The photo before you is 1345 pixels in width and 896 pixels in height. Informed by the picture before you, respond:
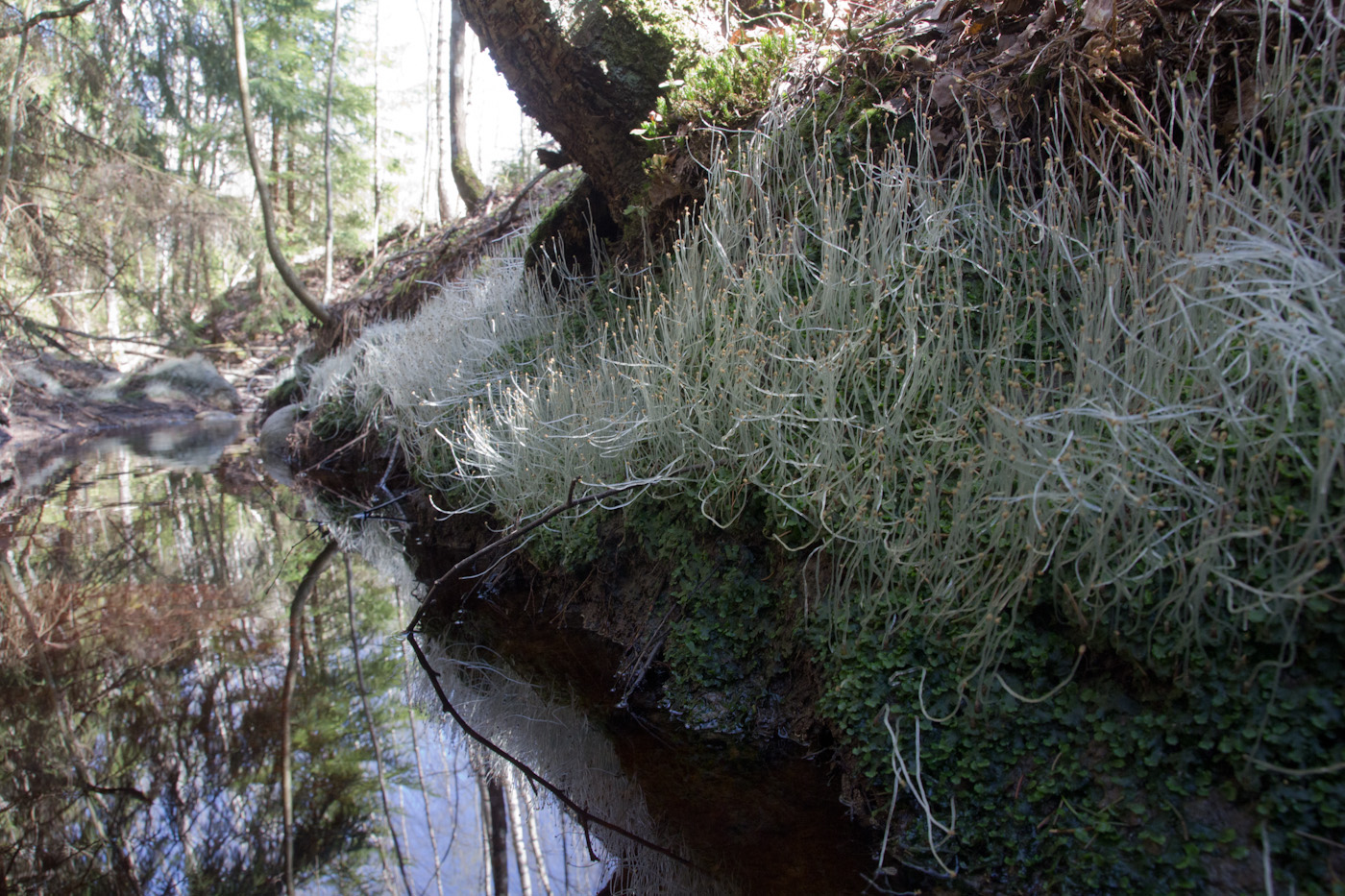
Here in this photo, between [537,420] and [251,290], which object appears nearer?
[537,420]

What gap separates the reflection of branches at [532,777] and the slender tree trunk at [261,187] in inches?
332

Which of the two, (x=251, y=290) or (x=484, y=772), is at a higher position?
(x=251, y=290)

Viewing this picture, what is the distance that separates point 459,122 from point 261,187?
3141 mm

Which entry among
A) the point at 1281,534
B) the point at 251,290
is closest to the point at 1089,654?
the point at 1281,534

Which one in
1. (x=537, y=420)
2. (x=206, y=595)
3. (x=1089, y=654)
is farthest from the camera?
(x=206, y=595)

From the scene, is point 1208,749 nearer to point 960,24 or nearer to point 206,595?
point 960,24

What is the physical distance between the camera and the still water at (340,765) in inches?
93.7

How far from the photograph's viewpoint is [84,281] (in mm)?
11227

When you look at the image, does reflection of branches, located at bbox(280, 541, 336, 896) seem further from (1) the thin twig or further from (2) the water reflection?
(1) the thin twig

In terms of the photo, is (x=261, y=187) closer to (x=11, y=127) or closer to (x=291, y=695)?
(x=11, y=127)

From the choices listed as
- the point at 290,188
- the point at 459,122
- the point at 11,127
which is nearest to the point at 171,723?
the point at 11,127

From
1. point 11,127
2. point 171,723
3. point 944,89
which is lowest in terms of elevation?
point 171,723

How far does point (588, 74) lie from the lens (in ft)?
15.5

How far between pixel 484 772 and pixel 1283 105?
3525mm
